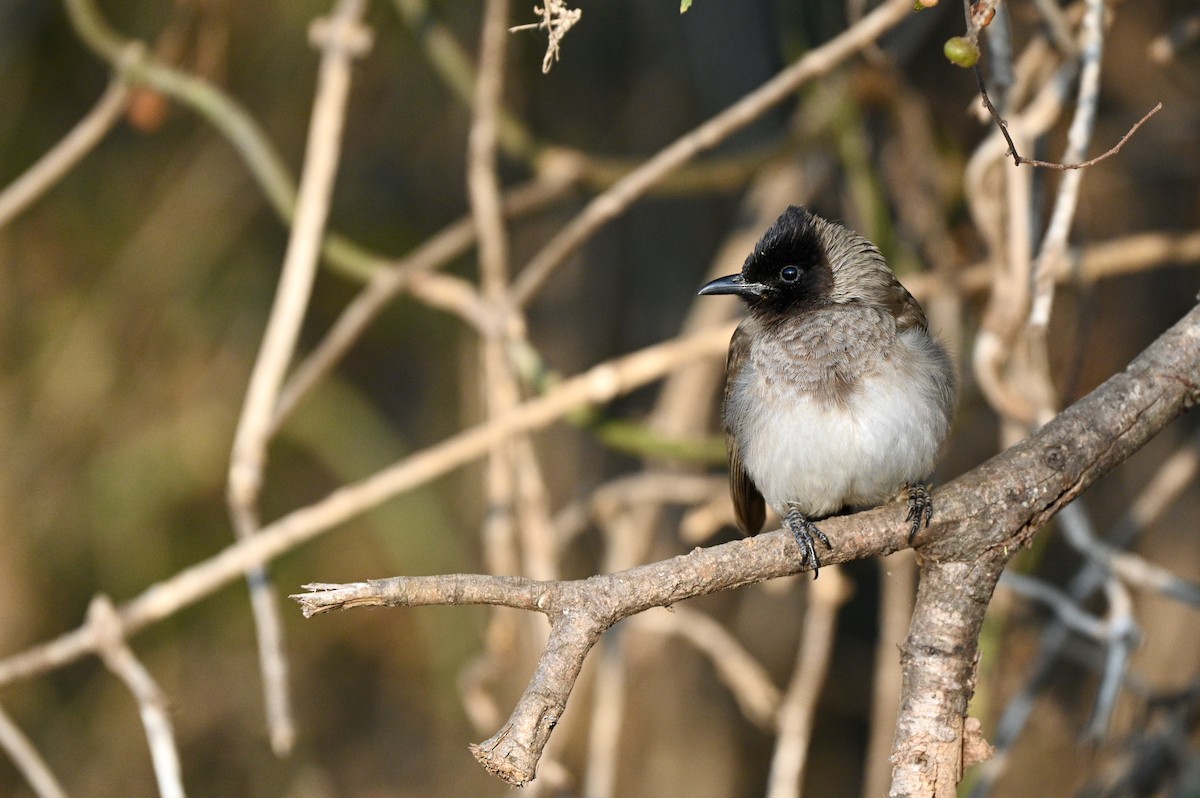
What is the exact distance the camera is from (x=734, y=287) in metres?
3.04

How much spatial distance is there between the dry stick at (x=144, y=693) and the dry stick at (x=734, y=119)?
4.88 ft

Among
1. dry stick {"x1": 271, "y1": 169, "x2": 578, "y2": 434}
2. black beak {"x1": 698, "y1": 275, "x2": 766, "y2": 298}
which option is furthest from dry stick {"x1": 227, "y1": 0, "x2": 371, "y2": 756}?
black beak {"x1": 698, "y1": 275, "x2": 766, "y2": 298}

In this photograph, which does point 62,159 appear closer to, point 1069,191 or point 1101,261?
point 1069,191

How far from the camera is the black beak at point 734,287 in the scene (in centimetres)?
302

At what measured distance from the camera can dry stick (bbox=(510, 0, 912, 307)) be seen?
2.92m

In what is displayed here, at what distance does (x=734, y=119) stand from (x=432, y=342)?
2.58 meters

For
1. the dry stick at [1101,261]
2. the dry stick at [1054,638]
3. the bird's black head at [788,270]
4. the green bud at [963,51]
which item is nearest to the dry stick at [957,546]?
the green bud at [963,51]

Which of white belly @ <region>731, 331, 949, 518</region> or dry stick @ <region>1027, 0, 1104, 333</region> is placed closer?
dry stick @ <region>1027, 0, 1104, 333</region>

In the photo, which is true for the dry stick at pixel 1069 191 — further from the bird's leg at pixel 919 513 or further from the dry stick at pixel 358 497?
the dry stick at pixel 358 497

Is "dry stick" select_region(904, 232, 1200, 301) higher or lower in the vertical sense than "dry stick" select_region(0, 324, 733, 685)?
higher

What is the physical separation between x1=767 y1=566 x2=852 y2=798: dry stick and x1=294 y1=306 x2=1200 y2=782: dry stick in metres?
1.53

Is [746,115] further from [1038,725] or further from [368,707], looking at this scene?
[368,707]

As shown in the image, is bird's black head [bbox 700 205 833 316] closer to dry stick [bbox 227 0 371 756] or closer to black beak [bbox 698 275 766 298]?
black beak [bbox 698 275 766 298]

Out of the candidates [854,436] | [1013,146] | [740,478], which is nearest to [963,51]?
[1013,146]
